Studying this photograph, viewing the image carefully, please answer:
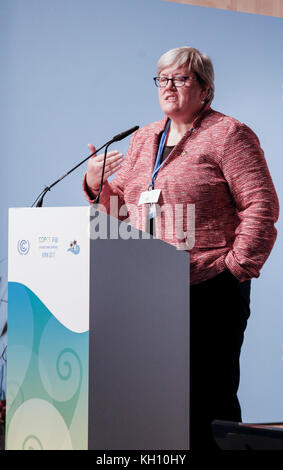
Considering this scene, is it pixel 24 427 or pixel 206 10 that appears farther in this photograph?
pixel 206 10

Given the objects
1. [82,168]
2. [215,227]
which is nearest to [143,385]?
[215,227]

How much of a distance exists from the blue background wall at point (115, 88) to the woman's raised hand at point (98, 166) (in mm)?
913

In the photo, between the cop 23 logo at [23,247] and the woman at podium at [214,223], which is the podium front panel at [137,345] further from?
the woman at podium at [214,223]

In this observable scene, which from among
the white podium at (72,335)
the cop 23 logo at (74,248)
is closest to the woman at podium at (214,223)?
the white podium at (72,335)

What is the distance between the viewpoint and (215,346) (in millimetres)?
2373

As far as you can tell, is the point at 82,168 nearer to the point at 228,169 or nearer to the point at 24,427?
the point at 228,169

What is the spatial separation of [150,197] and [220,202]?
0.30 m

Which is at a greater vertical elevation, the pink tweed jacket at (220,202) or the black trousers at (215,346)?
the pink tweed jacket at (220,202)

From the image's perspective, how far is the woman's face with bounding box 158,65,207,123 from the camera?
8.67ft

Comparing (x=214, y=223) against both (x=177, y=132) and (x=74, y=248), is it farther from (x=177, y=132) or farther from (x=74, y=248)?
(x=74, y=248)

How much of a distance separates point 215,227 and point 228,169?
24cm

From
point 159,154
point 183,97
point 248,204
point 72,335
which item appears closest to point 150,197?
point 159,154

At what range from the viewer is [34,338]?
1.22 meters

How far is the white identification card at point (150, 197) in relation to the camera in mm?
2371
